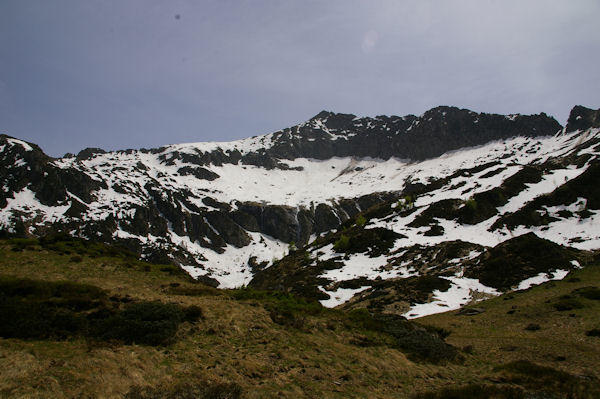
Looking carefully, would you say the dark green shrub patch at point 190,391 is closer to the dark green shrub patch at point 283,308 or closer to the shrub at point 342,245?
the dark green shrub patch at point 283,308

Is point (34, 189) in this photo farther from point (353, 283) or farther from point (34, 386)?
point (34, 386)

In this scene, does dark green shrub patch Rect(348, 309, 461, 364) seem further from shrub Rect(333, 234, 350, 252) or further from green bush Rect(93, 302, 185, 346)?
shrub Rect(333, 234, 350, 252)

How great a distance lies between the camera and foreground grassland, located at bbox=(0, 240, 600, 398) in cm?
1158

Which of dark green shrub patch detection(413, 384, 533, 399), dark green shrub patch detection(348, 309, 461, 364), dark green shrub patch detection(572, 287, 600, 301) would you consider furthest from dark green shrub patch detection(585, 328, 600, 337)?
dark green shrub patch detection(413, 384, 533, 399)

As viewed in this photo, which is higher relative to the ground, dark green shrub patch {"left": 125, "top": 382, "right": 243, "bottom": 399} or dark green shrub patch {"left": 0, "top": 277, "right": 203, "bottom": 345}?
dark green shrub patch {"left": 0, "top": 277, "right": 203, "bottom": 345}

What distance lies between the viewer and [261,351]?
15.7m

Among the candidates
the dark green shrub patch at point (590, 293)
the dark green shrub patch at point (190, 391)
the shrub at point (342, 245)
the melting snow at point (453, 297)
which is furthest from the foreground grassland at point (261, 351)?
the shrub at point (342, 245)

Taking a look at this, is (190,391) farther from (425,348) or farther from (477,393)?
(425,348)

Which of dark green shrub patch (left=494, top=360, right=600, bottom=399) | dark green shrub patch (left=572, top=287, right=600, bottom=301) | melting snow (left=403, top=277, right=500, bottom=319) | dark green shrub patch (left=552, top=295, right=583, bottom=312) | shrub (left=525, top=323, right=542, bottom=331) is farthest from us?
melting snow (left=403, top=277, right=500, bottom=319)

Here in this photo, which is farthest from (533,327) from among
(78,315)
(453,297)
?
(78,315)

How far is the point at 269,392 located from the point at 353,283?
5956cm

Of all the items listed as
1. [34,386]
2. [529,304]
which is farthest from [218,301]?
[529,304]

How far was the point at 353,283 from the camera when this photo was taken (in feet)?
228

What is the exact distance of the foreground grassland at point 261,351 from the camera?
1158cm
